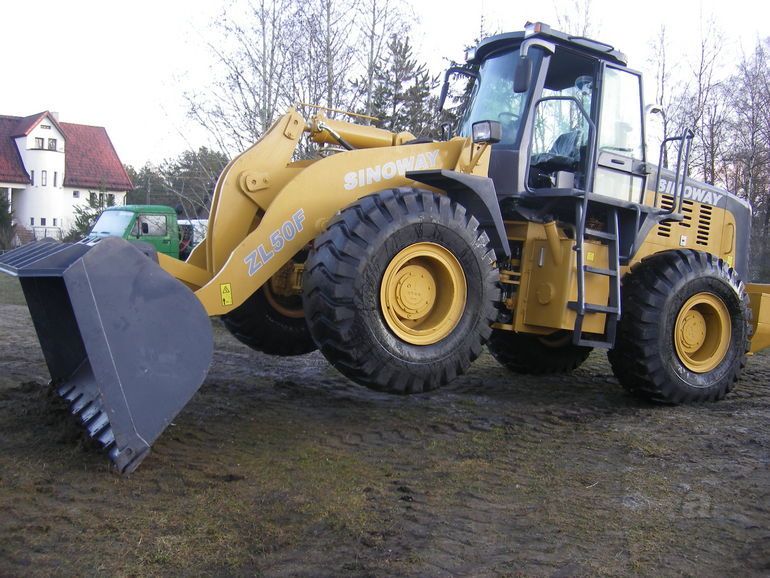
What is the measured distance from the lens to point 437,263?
4719 millimetres

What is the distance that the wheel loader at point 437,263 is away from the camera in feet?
12.4

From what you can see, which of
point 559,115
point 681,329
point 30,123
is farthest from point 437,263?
point 30,123

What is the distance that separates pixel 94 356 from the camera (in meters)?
3.54

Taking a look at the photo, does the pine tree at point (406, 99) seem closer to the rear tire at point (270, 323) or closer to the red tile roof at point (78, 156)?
the rear tire at point (270, 323)

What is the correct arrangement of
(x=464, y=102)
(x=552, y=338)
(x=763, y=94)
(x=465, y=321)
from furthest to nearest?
(x=763, y=94) → (x=552, y=338) → (x=464, y=102) → (x=465, y=321)

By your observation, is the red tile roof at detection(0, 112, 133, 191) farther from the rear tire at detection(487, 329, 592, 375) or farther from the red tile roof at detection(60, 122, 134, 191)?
the rear tire at detection(487, 329, 592, 375)

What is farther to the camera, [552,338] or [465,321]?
[552,338]

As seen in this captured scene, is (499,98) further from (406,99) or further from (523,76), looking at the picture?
(406,99)

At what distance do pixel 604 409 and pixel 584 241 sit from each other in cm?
148

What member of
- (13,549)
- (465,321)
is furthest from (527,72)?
(13,549)

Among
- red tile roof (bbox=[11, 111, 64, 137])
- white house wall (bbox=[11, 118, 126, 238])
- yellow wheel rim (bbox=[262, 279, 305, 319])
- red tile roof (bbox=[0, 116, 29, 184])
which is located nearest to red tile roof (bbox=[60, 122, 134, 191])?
white house wall (bbox=[11, 118, 126, 238])

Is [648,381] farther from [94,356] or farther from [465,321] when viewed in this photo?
[94,356]

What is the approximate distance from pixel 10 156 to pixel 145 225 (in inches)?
1385

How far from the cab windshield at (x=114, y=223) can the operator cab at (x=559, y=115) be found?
11.2 meters
